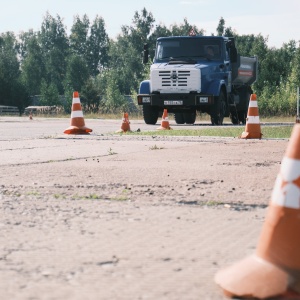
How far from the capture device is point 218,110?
27.1 m

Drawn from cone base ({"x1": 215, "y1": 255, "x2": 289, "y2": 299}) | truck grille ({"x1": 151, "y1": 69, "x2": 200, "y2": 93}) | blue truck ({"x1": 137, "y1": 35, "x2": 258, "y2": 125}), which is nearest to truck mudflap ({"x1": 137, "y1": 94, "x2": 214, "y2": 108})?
blue truck ({"x1": 137, "y1": 35, "x2": 258, "y2": 125})

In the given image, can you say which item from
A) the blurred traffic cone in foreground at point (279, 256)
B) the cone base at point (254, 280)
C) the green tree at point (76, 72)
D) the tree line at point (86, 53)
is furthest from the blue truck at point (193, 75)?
the green tree at point (76, 72)

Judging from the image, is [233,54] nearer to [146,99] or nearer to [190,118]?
[146,99]

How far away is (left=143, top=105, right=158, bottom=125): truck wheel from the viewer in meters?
28.1

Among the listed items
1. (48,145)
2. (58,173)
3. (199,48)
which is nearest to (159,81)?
(199,48)

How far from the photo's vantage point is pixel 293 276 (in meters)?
3.66

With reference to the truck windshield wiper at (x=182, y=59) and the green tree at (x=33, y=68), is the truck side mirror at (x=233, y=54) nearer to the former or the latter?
the truck windshield wiper at (x=182, y=59)

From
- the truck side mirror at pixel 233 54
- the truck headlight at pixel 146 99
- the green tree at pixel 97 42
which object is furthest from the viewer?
the green tree at pixel 97 42

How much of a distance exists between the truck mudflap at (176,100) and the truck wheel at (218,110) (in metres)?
0.39

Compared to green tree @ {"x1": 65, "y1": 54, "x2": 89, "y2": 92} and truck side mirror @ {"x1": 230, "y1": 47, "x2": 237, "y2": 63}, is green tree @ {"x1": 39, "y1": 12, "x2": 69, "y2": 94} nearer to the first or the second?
green tree @ {"x1": 65, "y1": 54, "x2": 89, "y2": 92}

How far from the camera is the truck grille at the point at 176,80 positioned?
2641 cm

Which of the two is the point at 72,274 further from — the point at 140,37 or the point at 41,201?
the point at 140,37

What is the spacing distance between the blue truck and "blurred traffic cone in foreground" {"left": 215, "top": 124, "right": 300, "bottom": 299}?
22383 mm

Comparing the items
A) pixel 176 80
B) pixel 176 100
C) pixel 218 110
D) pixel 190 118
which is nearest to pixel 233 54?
pixel 218 110
